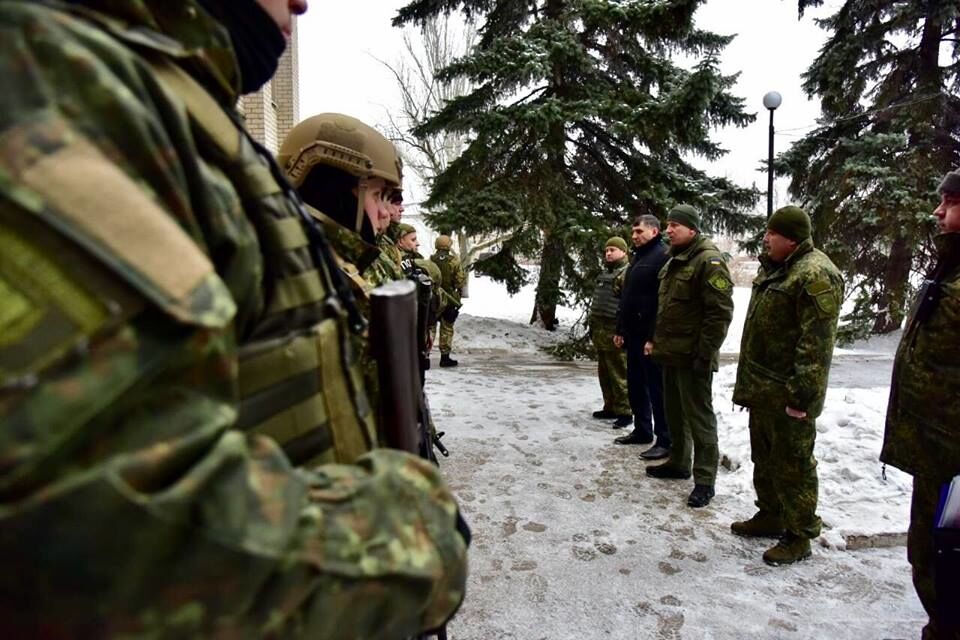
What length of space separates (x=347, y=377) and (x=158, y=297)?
0.42 meters

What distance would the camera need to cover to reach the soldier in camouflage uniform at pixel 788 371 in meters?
3.46

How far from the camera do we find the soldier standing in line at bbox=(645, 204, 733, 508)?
4449mm

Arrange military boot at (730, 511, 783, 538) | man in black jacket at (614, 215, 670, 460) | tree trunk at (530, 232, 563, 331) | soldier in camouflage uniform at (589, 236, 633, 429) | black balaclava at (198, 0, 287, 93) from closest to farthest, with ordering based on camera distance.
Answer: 1. black balaclava at (198, 0, 287, 93)
2. military boot at (730, 511, 783, 538)
3. man in black jacket at (614, 215, 670, 460)
4. soldier in camouflage uniform at (589, 236, 633, 429)
5. tree trunk at (530, 232, 563, 331)

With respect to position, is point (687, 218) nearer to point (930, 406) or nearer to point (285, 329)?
point (930, 406)

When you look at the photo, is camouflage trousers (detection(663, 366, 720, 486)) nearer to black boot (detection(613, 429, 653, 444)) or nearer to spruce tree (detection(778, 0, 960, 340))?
black boot (detection(613, 429, 653, 444))

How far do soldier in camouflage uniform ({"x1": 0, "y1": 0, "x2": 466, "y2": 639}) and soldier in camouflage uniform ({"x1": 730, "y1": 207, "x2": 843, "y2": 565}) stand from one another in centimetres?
333

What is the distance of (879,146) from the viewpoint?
11844mm

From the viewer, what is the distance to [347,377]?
0.93 meters

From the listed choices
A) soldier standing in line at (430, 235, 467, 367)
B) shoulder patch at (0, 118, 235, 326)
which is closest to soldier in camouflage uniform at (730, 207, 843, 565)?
shoulder patch at (0, 118, 235, 326)

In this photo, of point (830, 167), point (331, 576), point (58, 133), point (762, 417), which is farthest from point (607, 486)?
point (830, 167)

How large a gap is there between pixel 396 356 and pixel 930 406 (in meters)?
2.83

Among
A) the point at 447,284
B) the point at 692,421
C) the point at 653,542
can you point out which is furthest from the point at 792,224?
the point at 447,284

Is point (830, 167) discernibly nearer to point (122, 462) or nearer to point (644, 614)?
point (644, 614)

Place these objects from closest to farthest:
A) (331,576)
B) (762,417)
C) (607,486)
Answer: (331,576), (762,417), (607,486)
